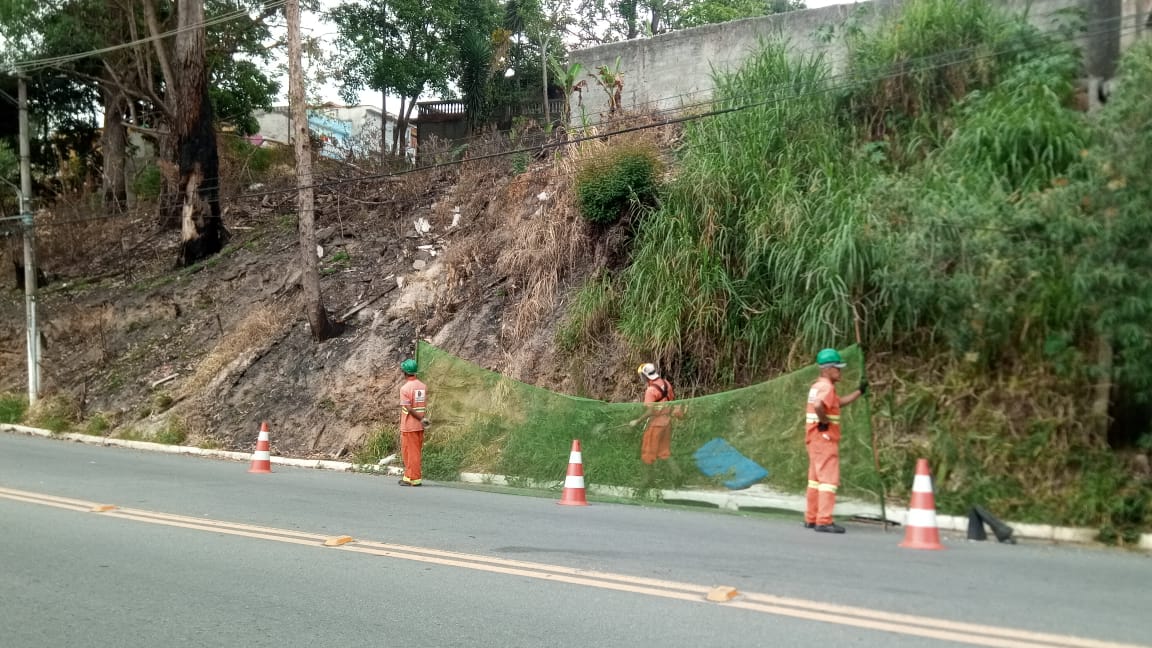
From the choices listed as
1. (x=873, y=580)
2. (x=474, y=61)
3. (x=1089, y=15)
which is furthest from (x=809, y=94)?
(x=474, y=61)

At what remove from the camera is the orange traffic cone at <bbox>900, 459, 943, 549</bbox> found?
7.99m

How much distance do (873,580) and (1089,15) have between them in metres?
10.9

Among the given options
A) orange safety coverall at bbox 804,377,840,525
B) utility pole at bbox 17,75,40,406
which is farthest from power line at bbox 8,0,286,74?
orange safety coverall at bbox 804,377,840,525

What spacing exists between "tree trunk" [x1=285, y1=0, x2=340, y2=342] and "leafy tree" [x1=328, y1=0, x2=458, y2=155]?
11729 mm

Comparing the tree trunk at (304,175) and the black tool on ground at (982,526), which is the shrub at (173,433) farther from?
the black tool on ground at (982,526)

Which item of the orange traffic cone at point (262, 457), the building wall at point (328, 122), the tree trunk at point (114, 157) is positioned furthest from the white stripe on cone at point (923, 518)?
the tree trunk at point (114, 157)

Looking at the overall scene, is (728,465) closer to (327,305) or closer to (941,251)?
(941,251)

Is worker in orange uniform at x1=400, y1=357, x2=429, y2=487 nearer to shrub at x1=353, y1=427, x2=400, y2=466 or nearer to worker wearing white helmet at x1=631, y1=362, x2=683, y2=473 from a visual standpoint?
shrub at x1=353, y1=427, x2=400, y2=466

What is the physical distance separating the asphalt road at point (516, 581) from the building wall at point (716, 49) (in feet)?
29.5

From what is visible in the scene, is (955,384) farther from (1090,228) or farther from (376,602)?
(376,602)

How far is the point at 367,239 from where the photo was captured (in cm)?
2191

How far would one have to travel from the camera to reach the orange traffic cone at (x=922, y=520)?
26.2ft

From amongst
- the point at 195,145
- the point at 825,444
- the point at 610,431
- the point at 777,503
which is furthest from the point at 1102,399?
the point at 195,145

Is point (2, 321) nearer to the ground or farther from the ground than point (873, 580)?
farther from the ground
